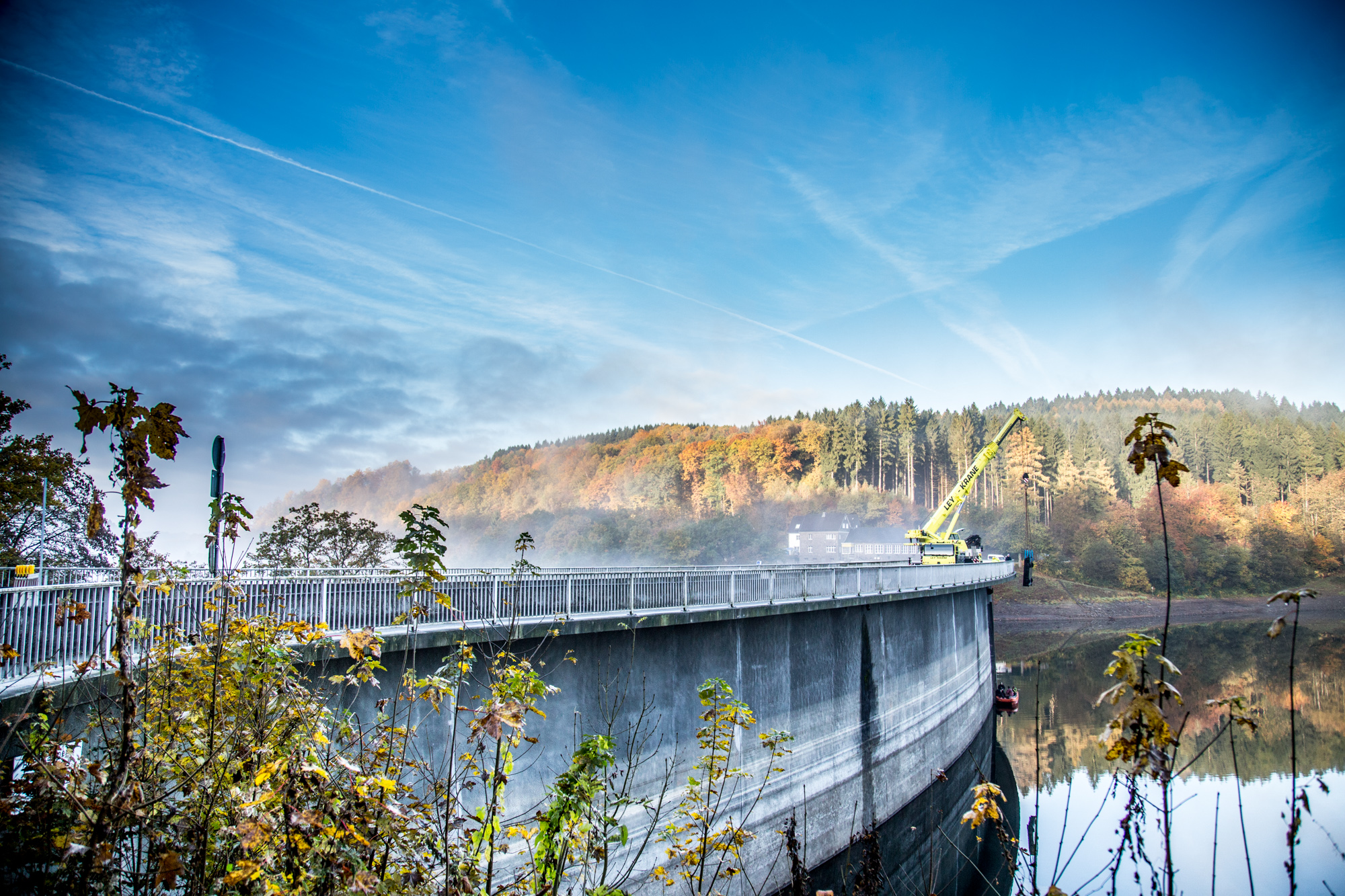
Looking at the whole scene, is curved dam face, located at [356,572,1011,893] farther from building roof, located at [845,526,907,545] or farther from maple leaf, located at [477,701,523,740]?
building roof, located at [845,526,907,545]

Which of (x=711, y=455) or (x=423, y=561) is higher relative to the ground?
(x=711, y=455)

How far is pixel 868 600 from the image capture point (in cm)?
2064

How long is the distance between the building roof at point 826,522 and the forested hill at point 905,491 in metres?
5.18

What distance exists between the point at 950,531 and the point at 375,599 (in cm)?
4129

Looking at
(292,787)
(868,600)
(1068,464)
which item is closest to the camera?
(292,787)

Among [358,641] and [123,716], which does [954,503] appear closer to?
[358,641]

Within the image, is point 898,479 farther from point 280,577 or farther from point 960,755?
point 280,577

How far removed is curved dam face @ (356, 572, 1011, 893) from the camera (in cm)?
1180

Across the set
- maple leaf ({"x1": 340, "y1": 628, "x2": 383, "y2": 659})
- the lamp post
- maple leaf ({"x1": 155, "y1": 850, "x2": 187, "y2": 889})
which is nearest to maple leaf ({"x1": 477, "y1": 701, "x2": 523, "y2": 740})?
maple leaf ({"x1": 340, "y1": 628, "x2": 383, "y2": 659})

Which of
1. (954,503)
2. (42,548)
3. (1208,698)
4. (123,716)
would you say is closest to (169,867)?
(123,716)

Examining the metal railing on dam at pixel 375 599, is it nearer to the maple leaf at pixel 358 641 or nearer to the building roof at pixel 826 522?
the maple leaf at pixel 358 641

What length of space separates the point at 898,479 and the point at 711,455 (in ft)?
96.0

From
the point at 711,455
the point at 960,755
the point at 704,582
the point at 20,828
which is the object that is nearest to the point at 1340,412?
the point at 711,455

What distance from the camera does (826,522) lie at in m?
89.8
